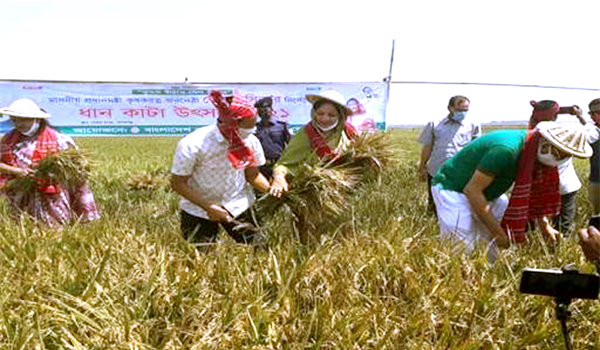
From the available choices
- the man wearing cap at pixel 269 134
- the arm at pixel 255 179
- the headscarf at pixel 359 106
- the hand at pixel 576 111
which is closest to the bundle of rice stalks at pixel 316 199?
the arm at pixel 255 179

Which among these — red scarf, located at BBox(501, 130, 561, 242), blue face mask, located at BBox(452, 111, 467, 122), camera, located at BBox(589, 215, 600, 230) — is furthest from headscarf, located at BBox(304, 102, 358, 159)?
blue face mask, located at BBox(452, 111, 467, 122)

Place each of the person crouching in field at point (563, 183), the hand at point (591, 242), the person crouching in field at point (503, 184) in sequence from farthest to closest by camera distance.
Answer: the person crouching in field at point (563, 183) → the person crouching in field at point (503, 184) → the hand at point (591, 242)

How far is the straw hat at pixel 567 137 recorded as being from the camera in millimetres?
3680

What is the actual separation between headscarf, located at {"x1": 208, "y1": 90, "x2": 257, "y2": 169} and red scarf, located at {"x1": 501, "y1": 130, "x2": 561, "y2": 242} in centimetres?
169

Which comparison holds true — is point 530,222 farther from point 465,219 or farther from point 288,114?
point 288,114

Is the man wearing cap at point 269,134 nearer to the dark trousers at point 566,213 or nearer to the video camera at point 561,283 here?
the dark trousers at point 566,213

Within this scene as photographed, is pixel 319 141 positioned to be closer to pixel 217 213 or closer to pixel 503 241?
pixel 217 213

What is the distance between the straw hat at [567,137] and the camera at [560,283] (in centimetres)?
155

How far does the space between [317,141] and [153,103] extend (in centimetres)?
552

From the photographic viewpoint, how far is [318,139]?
4.12m

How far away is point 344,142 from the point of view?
428cm

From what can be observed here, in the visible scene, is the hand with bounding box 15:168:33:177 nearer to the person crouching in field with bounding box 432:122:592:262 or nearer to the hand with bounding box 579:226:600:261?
the person crouching in field with bounding box 432:122:592:262

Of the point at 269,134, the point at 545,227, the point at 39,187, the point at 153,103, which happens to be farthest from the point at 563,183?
the point at 153,103

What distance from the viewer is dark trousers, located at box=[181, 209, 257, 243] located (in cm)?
428
